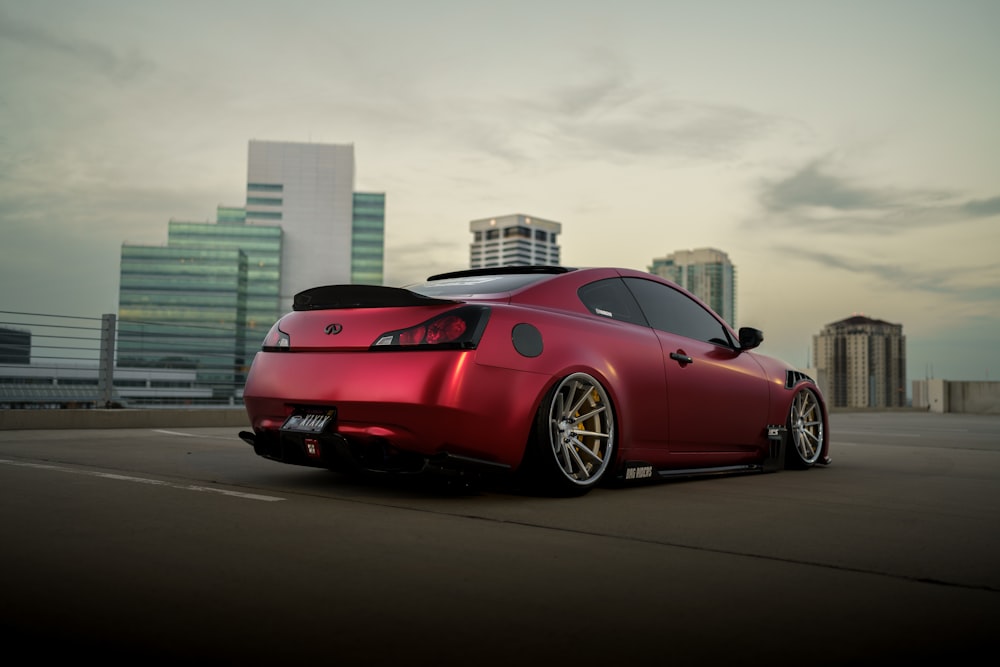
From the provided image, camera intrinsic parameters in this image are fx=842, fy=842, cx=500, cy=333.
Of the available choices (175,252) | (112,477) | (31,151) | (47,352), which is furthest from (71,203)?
(112,477)

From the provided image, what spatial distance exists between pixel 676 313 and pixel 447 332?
221cm

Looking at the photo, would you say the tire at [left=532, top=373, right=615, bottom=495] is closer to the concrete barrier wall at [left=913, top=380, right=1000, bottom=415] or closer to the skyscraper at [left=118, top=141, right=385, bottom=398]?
the concrete barrier wall at [left=913, top=380, right=1000, bottom=415]

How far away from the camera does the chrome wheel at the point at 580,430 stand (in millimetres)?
4508

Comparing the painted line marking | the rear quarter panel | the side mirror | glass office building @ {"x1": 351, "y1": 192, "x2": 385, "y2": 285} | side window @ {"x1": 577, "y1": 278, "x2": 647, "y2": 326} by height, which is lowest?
the painted line marking

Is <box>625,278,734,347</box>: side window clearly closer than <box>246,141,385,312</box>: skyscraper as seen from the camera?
Yes

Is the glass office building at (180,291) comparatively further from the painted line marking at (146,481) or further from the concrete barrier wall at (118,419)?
the painted line marking at (146,481)

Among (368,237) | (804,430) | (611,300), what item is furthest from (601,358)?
(368,237)

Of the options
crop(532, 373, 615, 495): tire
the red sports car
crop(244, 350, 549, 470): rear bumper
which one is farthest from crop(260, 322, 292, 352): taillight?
crop(532, 373, 615, 495): tire

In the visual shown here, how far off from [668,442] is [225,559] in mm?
3146

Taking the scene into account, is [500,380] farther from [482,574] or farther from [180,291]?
[180,291]

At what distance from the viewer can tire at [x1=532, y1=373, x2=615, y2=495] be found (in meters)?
4.39

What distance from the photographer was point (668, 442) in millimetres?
5254

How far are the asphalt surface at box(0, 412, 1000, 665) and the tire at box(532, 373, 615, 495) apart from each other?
13cm

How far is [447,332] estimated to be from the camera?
4129mm
